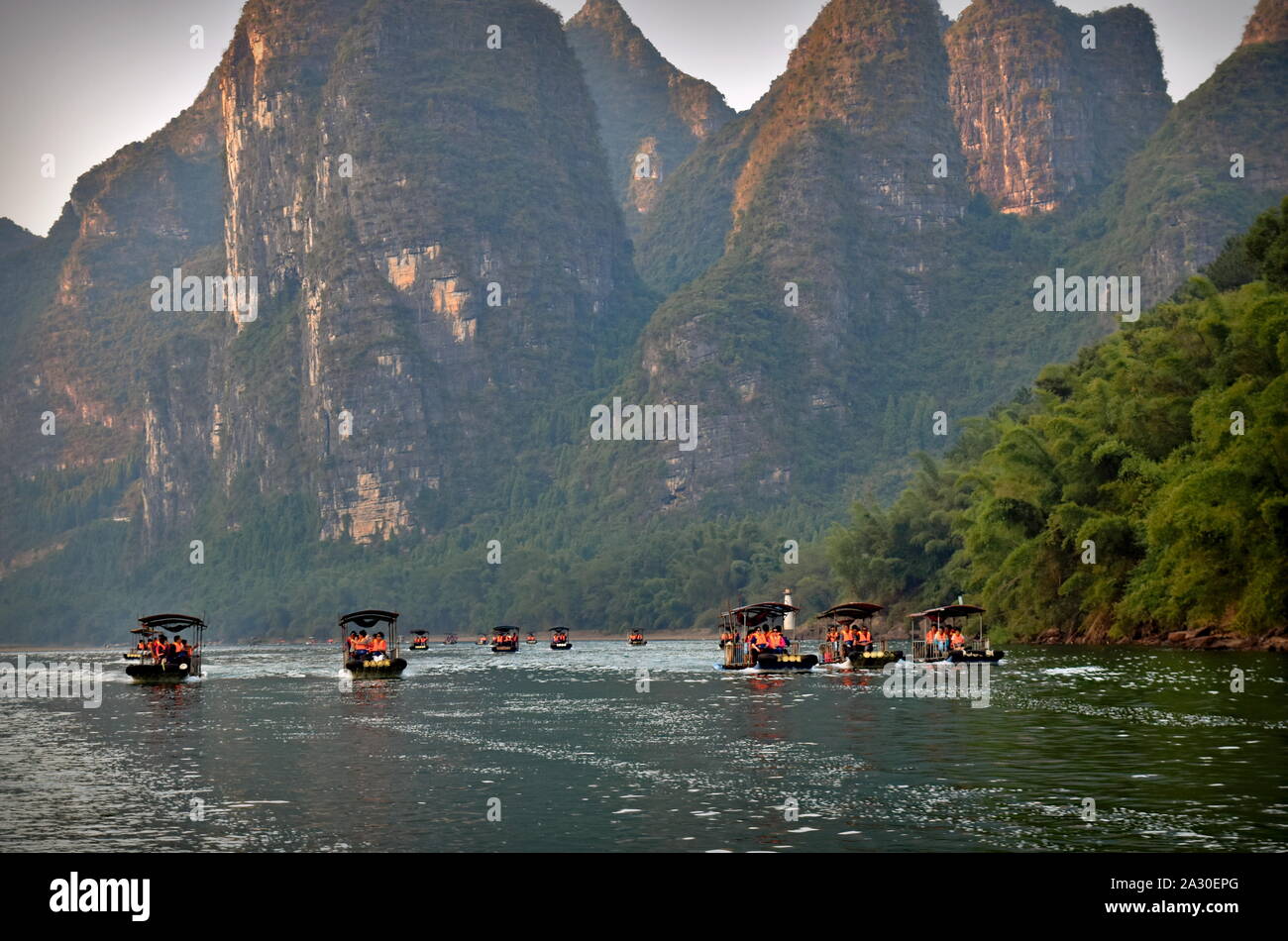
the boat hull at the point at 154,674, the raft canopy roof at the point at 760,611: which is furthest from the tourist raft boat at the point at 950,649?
the boat hull at the point at 154,674

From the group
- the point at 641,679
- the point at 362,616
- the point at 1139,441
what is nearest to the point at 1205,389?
the point at 1139,441

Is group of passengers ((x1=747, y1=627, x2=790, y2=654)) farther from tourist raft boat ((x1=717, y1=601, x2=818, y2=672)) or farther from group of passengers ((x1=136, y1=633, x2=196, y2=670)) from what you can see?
group of passengers ((x1=136, y1=633, x2=196, y2=670))

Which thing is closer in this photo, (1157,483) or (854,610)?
(854,610)

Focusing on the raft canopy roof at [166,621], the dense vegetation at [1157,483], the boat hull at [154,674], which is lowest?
the boat hull at [154,674]

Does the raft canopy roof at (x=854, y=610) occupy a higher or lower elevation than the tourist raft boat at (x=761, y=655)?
higher

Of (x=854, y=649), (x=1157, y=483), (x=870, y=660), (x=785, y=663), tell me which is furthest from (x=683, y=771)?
(x=1157, y=483)

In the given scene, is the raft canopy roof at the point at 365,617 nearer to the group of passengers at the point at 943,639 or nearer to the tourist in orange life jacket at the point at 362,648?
the tourist in orange life jacket at the point at 362,648

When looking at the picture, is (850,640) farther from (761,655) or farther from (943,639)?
(943,639)
